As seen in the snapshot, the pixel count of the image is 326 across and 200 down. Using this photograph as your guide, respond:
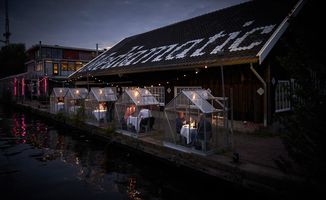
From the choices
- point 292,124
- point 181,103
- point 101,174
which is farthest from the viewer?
point 181,103

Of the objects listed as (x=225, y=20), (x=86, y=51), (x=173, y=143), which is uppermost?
(x=86, y=51)

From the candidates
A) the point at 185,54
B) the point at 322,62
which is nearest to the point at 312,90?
the point at 322,62

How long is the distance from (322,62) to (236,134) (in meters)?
8.30

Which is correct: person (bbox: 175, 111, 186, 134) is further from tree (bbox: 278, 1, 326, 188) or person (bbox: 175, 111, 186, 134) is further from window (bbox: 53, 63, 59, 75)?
window (bbox: 53, 63, 59, 75)

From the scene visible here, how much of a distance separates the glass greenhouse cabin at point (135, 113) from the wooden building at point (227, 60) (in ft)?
9.21

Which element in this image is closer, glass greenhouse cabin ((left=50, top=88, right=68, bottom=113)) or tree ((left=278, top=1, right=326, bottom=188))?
tree ((left=278, top=1, right=326, bottom=188))

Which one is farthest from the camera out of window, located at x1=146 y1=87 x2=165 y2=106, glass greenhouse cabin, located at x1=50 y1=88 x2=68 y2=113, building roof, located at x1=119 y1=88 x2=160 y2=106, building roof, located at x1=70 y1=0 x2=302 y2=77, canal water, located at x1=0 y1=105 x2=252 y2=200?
glass greenhouse cabin, located at x1=50 y1=88 x2=68 y2=113

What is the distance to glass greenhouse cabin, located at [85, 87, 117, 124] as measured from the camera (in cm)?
1589

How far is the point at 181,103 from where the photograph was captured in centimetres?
1027

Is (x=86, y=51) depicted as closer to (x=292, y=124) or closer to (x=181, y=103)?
(x=181, y=103)

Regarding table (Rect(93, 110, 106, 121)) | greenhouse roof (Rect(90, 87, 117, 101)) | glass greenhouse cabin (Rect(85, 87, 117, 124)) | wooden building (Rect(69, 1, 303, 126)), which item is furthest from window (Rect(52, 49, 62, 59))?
table (Rect(93, 110, 106, 121))

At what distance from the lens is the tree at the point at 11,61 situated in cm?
6269

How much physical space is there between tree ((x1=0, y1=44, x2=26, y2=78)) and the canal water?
57.2m

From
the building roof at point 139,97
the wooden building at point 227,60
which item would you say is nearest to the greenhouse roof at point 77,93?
the wooden building at point 227,60
